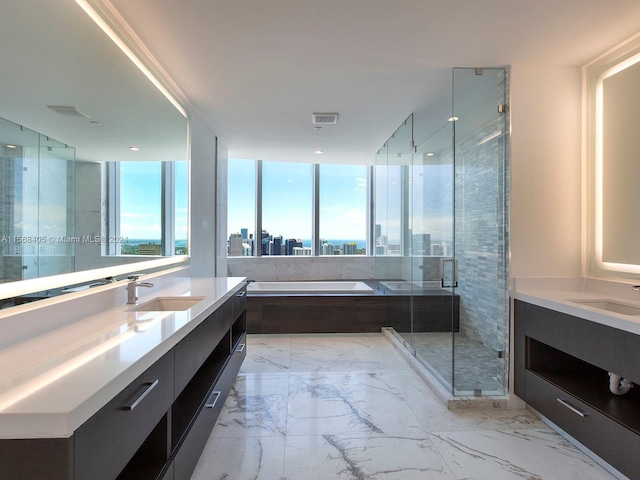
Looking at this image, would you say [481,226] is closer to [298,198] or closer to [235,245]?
[298,198]

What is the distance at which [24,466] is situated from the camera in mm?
723

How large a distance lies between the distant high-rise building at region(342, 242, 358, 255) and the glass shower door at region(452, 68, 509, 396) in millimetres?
3129

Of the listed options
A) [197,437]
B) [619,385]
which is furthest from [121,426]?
[619,385]

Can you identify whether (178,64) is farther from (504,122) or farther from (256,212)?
(256,212)

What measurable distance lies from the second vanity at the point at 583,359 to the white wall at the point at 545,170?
209 millimetres

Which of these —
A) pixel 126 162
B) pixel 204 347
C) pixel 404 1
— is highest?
pixel 404 1

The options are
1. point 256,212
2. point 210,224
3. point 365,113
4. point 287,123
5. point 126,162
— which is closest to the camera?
point 126,162

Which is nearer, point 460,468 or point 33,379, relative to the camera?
point 33,379

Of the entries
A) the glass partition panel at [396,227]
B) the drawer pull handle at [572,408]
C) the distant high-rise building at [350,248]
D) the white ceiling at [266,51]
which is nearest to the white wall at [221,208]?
the white ceiling at [266,51]

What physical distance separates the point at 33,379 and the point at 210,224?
318 cm

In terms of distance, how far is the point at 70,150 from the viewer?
1.52 meters

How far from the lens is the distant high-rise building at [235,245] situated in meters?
5.47

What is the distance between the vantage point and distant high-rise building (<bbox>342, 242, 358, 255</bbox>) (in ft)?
19.0

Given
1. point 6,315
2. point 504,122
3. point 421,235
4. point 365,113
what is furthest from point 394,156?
point 6,315
